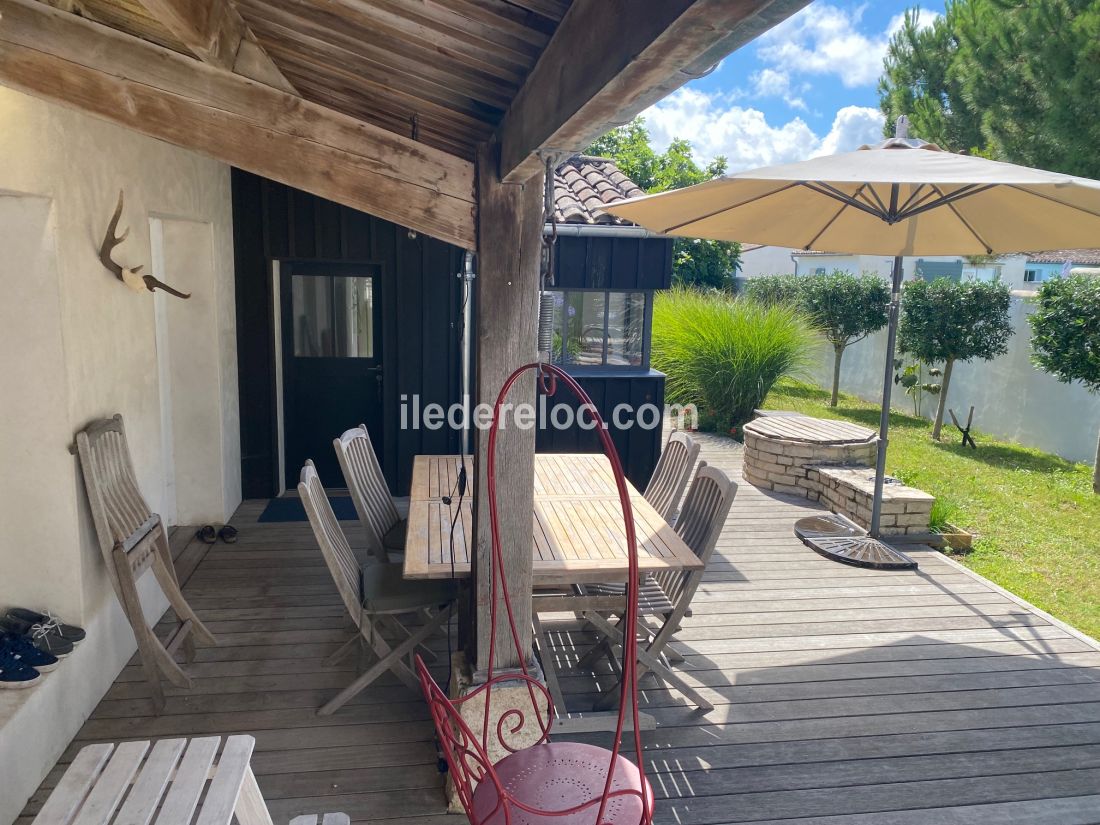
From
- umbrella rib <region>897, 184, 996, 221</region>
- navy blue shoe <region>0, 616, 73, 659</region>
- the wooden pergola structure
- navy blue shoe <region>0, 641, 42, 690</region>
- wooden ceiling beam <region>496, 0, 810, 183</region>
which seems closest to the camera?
wooden ceiling beam <region>496, 0, 810, 183</region>

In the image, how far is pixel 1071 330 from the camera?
26.1 ft

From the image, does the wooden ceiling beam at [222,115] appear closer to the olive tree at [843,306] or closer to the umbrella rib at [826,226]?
the umbrella rib at [826,226]

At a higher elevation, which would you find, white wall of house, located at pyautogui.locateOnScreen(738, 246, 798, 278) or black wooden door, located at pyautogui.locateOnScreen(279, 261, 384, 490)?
white wall of house, located at pyautogui.locateOnScreen(738, 246, 798, 278)

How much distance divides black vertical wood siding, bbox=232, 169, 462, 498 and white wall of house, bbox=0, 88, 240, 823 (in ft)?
5.66

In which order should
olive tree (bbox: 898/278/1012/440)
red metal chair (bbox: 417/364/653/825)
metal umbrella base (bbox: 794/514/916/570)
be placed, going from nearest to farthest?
1. red metal chair (bbox: 417/364/653/825)
2. metal umbrella base (bbox: 794/514/916/570)
3. olive tree (bbox: 898/278/1012/440)

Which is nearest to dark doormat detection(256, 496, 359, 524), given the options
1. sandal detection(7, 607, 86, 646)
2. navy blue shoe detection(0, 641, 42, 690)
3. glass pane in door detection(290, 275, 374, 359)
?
glass pane in door detection(290, 275, 374, 359)

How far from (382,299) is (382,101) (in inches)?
135

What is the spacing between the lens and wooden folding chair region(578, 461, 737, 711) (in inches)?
133

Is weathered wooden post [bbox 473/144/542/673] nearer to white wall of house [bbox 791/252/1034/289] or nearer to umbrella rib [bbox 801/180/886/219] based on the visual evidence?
umbrella rib [bbox 801/180/886/219]

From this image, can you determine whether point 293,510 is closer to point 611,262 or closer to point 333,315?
point 333,315

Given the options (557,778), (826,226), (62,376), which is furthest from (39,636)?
(826,226)

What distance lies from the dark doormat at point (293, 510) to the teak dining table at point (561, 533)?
4.92 feet

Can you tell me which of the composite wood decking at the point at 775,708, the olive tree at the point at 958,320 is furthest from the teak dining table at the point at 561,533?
the olive tree at the point at 958,320

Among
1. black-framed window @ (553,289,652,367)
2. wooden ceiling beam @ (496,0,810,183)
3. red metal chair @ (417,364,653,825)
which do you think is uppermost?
wooden ceiling beam @ (496,0,810,183)
